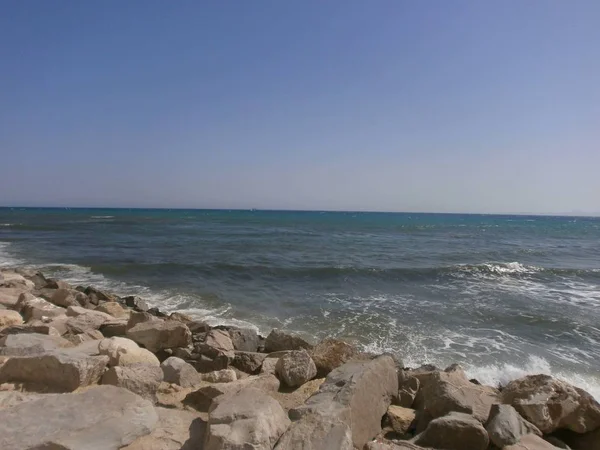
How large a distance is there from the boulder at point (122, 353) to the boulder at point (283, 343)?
2567 millimetres

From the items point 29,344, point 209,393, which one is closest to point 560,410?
point 209,393

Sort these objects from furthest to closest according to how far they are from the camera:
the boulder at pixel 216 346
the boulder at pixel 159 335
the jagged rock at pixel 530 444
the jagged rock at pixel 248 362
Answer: the boulder at pixel 159 335
the boulder at pixel 216 346
the jagged rock at pixel 248 362
the jagged rock at pixel 530 444

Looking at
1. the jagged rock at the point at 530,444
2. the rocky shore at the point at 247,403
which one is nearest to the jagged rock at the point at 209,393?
the rocky shore at the point at 247,403

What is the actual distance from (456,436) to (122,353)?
3941 millimetres

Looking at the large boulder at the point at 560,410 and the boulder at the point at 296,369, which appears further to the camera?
the boulder at the point at 296,369

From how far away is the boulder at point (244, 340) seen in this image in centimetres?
729

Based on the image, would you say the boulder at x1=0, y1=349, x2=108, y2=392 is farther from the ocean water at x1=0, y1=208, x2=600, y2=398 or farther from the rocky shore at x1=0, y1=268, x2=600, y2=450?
the ocean water at x1=0, y1=208, x2=600, y2=398

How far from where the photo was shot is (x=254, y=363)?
6.07m

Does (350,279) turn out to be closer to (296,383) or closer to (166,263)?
(166,263)

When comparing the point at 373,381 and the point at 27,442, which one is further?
the point at 373,381

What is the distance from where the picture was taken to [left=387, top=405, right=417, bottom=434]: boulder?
430 centimetres

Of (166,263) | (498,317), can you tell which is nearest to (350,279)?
(498,317)

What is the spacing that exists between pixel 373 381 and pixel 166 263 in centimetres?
1649

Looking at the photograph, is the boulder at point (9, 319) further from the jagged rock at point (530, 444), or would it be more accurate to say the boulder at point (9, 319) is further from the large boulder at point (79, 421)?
the jagged rock at point (530, 444)
